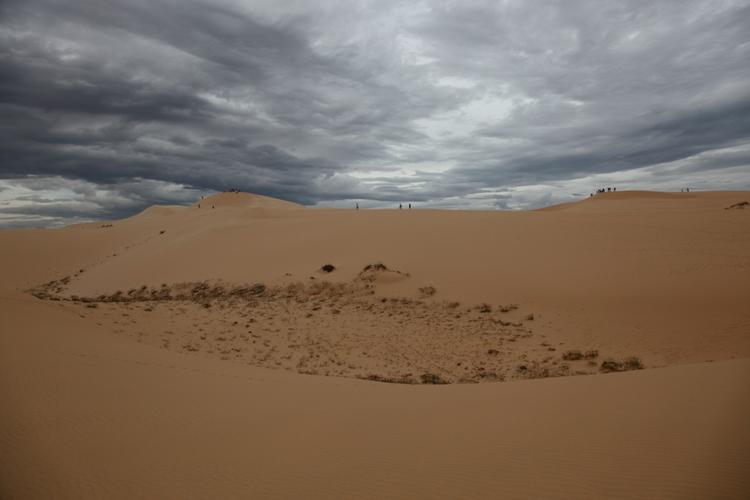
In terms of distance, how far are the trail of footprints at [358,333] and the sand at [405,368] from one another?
3.2 inches

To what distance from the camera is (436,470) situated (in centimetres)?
407

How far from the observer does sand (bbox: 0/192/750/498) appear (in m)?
3.89

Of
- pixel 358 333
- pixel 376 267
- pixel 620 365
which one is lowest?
pixel 620 365

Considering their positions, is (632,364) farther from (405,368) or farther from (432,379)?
(405,368)

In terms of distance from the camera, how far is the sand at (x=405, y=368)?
389 centimetres

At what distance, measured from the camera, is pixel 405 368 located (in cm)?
965

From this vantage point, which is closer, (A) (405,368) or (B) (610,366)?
(B) (610,366)

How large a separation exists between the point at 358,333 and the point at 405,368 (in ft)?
9.71

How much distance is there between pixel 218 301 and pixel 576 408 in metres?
14.2

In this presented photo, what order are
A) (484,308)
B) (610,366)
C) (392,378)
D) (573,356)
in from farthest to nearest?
(484,308) < (573,356) < (610,366) < (392,378)

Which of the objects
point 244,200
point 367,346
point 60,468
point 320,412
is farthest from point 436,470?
point 244,200

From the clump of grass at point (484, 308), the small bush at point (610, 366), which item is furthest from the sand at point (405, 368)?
the small bush at point (610, 366)

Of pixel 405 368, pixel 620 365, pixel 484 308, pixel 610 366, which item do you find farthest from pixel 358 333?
pixel 620 365

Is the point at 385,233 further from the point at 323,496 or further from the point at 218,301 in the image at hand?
the point at 323,496
